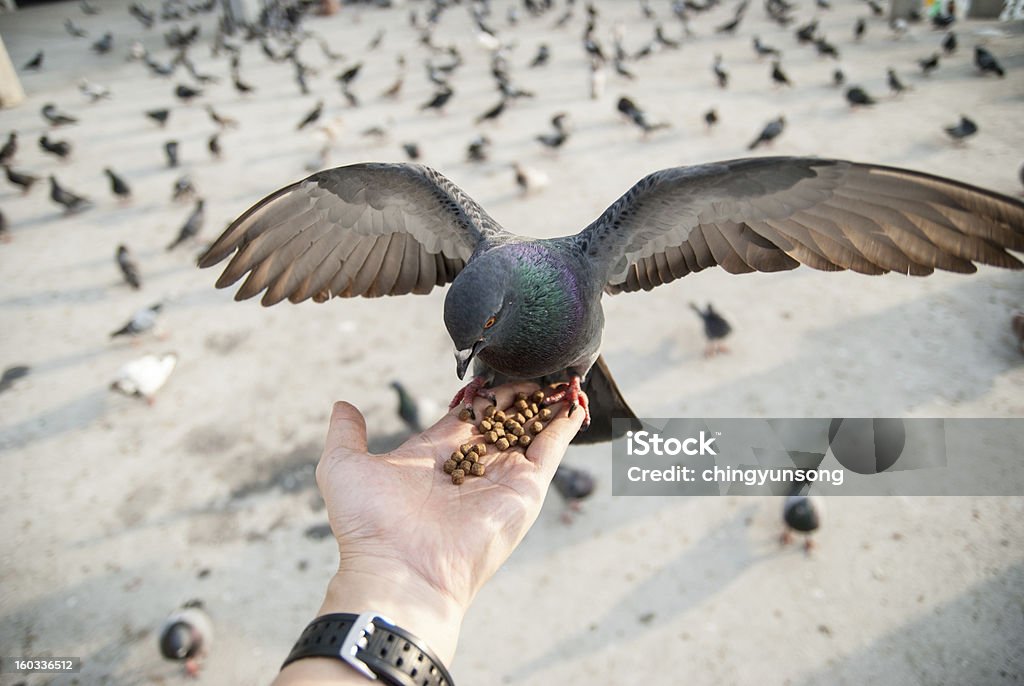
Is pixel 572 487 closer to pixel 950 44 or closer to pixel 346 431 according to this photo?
pixel 346 431

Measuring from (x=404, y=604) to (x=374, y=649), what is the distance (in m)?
0.23

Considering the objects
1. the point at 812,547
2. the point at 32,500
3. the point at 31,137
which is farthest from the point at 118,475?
the point at 31,137

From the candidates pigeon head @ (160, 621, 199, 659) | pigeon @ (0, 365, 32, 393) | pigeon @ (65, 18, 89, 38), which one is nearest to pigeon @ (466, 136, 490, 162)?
pigeon @ (0, 365, 32, 393)

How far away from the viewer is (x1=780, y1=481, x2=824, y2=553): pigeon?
3768mm

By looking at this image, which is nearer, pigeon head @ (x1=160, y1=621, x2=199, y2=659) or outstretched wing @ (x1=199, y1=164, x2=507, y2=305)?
outstretched wing @ (x1=199, y1=164, x2=507, y2=305)

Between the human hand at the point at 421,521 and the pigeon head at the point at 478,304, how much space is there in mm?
602

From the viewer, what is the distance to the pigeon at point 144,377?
17.3 ft

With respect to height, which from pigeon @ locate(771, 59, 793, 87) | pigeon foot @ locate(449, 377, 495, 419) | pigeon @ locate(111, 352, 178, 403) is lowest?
pigeon @ locate(111, 352, 178, 403)

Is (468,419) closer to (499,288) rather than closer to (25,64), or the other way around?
(499,288)

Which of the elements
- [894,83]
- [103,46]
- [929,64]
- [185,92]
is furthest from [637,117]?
[103,46]

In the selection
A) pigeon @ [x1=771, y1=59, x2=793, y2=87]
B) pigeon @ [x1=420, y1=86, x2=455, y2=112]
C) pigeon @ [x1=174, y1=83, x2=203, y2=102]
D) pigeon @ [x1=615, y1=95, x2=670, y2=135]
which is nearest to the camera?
pigeon @ [x1=615, y1=95, x2=670, y2=135]

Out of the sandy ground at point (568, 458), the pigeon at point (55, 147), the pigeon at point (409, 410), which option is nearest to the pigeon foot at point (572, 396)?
the sandy ground at point (568, 458)

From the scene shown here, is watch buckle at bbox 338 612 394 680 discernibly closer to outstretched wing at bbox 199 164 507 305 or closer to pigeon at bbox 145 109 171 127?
outstretched wing at bbox 199 164 507 305

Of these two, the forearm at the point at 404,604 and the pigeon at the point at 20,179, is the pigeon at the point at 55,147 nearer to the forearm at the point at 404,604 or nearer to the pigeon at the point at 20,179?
the pigeon at the point at 20,179
